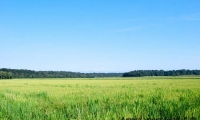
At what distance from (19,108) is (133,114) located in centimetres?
451

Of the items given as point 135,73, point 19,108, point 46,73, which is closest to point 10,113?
point 19,108

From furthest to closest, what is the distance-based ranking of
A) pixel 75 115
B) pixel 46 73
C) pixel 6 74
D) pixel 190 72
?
pixel 46 73 → pixel 190 72 → pixel 6 74 → pixel 75 115

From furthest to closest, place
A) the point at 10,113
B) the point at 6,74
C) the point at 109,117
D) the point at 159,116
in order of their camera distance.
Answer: the point at 6,74 < the point at 10,113 < the point at 159,116 < the point at 109,117

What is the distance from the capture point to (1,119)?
899cm

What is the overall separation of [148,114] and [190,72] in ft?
459

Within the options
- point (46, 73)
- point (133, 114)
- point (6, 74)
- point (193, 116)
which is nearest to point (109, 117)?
point (133, 114)

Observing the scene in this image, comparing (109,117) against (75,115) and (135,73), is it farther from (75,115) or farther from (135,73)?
(135,73)

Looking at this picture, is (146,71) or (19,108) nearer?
(19,108)

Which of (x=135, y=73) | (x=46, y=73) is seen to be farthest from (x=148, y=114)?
(x=46, y=73)

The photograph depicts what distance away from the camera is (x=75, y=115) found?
9367 mm

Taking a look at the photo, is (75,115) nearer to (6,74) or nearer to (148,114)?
(148,114)

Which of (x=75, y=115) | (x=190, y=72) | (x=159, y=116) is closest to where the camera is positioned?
(x=159, y=116)

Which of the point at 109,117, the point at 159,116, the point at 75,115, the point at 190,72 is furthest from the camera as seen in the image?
the point at 190,72

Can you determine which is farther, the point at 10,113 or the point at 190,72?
the point at 190,72
